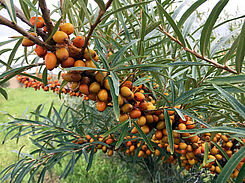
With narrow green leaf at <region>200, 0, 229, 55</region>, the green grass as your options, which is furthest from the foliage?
the green grass

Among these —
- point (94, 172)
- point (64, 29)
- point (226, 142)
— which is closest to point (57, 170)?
point (94, 172)

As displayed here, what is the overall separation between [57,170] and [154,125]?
1820 mm

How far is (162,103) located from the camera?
37cm

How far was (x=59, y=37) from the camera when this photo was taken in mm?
254

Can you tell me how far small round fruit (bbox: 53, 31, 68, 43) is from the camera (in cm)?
25

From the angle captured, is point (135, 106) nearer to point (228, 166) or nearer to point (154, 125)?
point (154, 125)

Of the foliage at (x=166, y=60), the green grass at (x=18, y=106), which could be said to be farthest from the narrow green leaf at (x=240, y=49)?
the green grass at (x=18, y=106)

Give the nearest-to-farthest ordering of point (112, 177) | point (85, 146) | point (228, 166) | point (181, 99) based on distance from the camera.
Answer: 1. point (228, 166)
2. point (181, 99)
3. point (85, 146)
4. point (112, 177)

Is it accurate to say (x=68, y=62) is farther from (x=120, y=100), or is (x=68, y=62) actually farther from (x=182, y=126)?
(x=182, y=126)

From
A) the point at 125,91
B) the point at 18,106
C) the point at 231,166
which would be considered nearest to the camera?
the point at 231,166

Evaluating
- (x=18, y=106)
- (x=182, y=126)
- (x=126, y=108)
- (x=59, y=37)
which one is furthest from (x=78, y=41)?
(x=18, y=106)

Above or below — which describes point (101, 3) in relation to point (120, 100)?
above

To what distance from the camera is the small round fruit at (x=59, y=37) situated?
10.0 inches

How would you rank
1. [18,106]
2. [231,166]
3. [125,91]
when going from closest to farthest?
[231,166] < [125,91] < [18,106]
